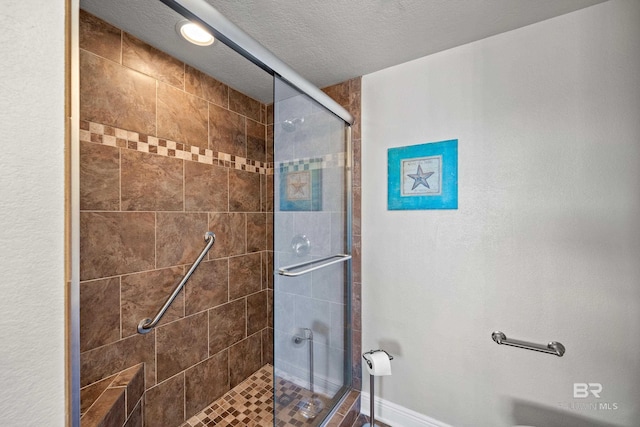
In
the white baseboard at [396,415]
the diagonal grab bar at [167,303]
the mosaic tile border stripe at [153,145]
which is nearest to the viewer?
the mosaic tile border stripe at [153,145]

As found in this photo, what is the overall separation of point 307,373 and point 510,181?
1.45m

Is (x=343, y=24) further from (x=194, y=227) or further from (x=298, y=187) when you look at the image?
(x=194, y=227)

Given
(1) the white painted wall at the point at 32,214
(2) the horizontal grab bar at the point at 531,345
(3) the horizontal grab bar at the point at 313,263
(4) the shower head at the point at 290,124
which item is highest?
(4) the shower head at the point at 290,124

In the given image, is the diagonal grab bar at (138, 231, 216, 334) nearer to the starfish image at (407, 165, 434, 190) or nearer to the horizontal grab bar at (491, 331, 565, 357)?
the starfish image at (407, 165, 434, 190)

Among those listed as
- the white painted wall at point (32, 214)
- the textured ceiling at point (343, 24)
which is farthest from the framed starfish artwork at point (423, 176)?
the white painted wall at point (32, 214)

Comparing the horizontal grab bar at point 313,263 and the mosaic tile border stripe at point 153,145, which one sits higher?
the mosaic tile border stripe at point 153,145

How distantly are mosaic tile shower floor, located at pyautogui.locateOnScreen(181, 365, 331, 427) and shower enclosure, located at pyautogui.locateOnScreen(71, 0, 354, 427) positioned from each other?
0.5 inches

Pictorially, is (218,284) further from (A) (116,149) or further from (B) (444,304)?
(B) (444,304)

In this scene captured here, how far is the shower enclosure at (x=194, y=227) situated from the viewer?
1173 millimetres

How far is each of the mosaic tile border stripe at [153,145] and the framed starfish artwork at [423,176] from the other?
44.7 inches

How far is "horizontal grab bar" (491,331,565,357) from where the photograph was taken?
115 cm

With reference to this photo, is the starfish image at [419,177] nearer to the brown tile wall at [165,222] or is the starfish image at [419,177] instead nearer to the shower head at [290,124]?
the shower head at [290,124]

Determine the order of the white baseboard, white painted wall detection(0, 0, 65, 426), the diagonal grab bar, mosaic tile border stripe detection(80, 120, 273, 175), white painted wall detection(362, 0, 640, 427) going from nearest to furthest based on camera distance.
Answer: white painted wall detection(0, 0, 65, 426)
white painted wall detection(362, 0, 640, 427)
mosaic tile border stripe detection(80, 120, 273, 175)
the diagonal grab bar
the white baseboard

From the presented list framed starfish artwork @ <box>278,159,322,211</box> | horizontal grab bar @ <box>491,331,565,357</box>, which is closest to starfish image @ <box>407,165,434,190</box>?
framed starfish artwork @ <box>278,159,322,211</box>
